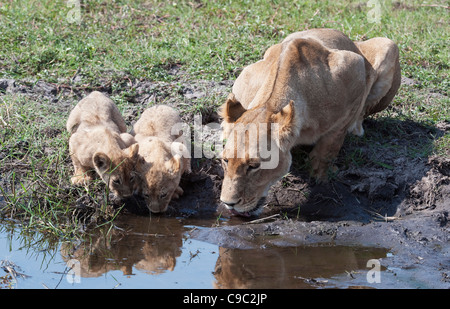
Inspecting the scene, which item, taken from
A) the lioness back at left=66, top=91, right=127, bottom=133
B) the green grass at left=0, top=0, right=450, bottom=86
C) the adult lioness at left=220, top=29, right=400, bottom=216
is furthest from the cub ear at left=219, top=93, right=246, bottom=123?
the green grass at left=0, top=0, right=450, bottom=86

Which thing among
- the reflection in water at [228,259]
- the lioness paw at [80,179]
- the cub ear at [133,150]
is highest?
the cub ear at [133,150]

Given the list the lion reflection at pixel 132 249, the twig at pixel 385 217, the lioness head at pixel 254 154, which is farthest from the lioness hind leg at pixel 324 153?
the lion reflection at pixel 132 249

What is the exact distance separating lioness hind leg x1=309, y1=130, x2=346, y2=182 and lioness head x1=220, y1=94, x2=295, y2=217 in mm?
947

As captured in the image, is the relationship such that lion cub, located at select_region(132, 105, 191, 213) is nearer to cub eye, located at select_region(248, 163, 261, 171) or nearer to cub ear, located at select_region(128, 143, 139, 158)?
cub ear, located at select_region(128, 143, 139, 158)

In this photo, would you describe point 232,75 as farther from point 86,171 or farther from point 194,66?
point 86,171

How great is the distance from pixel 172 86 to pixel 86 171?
2.03m

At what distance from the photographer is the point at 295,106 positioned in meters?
6.50

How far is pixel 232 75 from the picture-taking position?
9008mm

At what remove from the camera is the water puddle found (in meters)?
5.45

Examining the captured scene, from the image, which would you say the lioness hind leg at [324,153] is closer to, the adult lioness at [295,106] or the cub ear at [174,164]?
the adult lioness at [295,106]

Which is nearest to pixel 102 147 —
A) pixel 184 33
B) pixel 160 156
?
pixel 160 156

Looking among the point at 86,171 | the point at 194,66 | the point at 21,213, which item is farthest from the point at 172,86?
the point at 21,213

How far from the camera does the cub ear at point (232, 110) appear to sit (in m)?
6.55

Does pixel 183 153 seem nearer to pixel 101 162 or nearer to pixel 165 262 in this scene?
pixel 101 162
